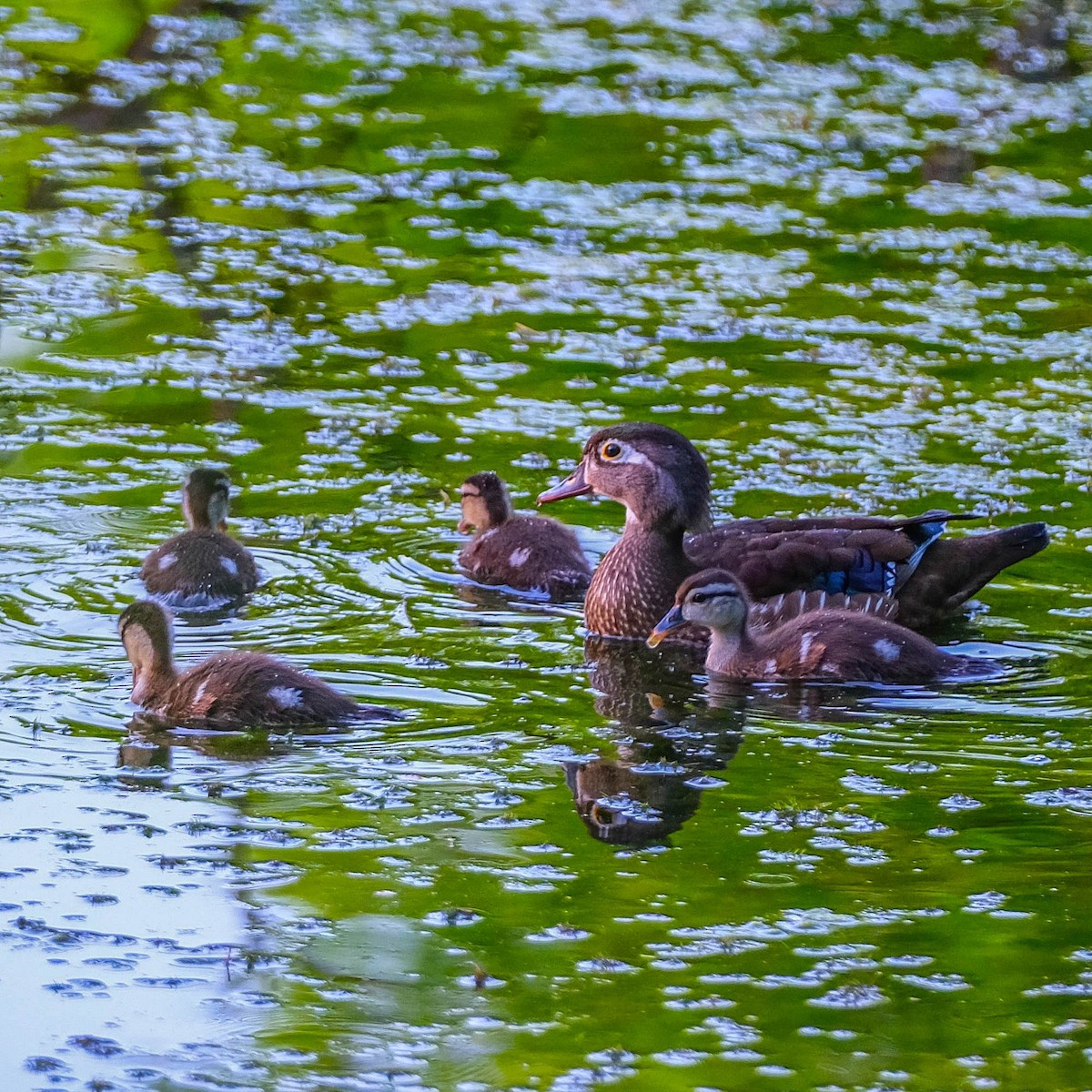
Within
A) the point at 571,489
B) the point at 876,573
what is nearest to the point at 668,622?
the point at 876,573

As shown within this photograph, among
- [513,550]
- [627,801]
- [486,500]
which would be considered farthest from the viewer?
[486,500]

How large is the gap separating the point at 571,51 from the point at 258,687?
13.3 meters

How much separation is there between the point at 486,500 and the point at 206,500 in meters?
1.18

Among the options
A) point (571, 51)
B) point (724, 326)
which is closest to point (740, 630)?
point (724, 326)

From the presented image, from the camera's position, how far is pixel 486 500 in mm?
9383

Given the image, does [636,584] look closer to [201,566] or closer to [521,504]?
[521,504]

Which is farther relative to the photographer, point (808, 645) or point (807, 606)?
point (807, 606)

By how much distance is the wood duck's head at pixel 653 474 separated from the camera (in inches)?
358

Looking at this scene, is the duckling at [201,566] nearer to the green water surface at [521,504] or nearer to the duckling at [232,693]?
the green water surface at [521,504]

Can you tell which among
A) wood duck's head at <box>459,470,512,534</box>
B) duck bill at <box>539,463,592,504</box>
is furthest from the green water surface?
duck bill at <box>539,463,592,504</box>

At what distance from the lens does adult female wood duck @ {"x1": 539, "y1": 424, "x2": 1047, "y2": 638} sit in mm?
8719

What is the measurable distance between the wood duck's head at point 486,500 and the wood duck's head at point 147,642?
212 cm

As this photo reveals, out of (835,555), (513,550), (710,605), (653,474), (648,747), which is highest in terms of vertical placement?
(653,474)

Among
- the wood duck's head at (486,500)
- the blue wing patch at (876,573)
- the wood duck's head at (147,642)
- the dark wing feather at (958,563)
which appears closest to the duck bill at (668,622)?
the blue wing patch at (876,573)
